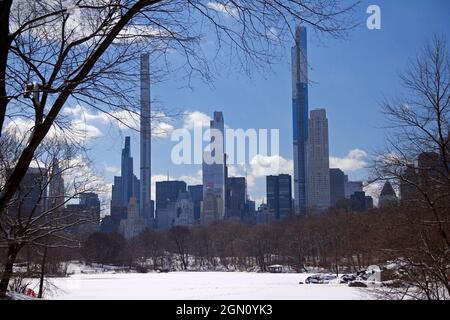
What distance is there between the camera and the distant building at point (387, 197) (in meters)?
11.6

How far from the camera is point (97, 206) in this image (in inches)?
531

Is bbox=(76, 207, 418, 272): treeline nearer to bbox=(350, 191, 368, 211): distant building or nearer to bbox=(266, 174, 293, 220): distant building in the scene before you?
bbox=(266, 174, 293, 220): distant building

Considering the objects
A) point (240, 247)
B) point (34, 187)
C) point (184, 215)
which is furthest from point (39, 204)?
point (240, 247)

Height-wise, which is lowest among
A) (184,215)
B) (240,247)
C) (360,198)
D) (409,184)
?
(240,247)

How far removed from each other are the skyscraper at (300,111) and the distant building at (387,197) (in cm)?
181

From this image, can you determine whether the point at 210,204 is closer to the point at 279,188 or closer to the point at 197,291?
the point at 279,188

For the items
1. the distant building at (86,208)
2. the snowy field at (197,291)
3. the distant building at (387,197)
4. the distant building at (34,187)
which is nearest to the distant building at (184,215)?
the snowy field at (197,291)

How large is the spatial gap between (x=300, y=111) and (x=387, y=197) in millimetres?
4723

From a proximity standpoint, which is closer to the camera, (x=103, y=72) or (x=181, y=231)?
(x=103, y=72)

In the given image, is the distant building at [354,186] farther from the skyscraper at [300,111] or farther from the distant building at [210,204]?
the distant building at [210,204]

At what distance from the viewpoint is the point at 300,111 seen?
923 centimetres

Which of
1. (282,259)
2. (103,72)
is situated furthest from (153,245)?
(103,72)
